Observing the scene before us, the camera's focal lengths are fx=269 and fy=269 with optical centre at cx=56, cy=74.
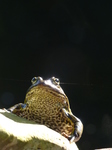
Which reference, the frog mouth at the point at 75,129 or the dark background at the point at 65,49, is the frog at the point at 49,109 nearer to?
the frog mouth at the point at 75,129

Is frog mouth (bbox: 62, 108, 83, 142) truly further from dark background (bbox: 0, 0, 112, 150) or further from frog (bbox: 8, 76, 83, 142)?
dark background (bbox: 0, 0, 112, 150)

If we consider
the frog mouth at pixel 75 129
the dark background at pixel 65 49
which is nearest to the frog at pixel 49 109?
the frog mouth at pixel 75 129

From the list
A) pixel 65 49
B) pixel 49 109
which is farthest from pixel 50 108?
pixel 65 49

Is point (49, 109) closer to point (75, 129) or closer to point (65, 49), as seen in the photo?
point (75, 129)

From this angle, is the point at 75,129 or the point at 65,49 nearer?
the point at 75,129

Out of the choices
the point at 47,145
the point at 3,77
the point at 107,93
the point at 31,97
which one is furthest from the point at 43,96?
the point at 107,93

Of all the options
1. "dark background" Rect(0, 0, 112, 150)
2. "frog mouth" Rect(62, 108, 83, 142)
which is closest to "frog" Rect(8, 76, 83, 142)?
"frog mouth" Rect(62, 108, 83, 142)
